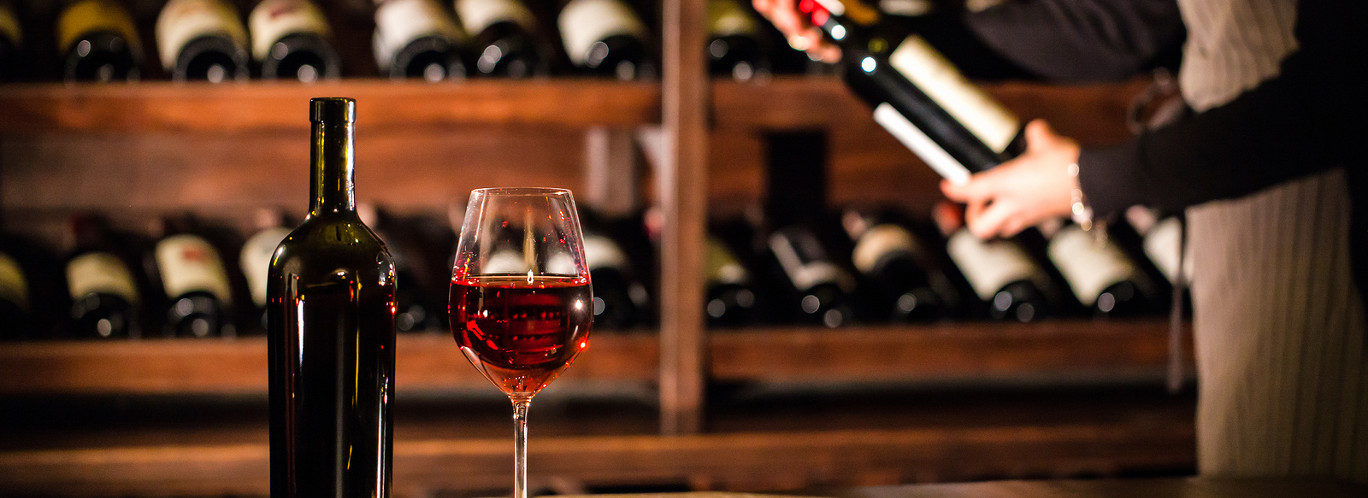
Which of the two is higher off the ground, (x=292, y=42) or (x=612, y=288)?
(x=292, y=42)

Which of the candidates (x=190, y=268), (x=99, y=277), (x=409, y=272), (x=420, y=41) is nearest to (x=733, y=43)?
(x=420, y=41)

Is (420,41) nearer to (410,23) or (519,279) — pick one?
(410,23)

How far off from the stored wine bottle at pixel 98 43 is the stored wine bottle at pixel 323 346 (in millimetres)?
988

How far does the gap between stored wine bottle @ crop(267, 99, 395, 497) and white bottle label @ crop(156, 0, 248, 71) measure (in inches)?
35.9

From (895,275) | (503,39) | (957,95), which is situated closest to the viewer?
(957,95)

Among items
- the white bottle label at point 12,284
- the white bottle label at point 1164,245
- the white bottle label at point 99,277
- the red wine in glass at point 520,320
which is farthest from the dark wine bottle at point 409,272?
the white bottle label at point 1164,245

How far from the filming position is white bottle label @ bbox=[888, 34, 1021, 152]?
1060 millimetres

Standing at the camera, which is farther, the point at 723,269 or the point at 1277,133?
the point at 723,269

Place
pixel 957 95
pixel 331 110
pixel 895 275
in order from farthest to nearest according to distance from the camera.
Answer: pixel 895 275, pixel 957 95, pixel 331 110

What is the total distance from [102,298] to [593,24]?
0.68 meters

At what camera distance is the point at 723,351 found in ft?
4.56

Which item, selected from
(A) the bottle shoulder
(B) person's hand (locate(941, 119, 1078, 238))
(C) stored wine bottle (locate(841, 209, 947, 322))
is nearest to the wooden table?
(A) the bottle shoulder

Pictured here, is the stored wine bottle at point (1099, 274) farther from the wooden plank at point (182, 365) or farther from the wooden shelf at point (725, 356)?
the wooden plank at point (182, 365)

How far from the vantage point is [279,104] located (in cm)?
130
